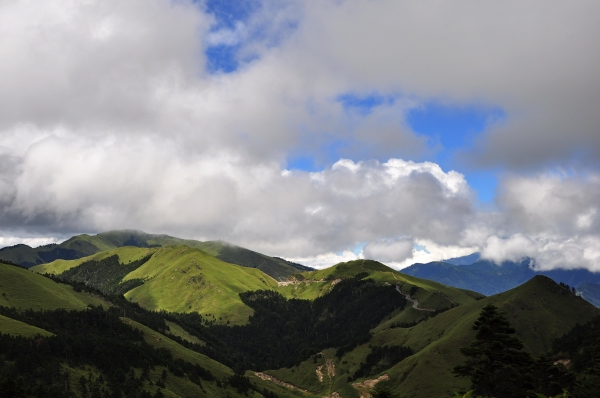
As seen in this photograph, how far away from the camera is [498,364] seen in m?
51.6

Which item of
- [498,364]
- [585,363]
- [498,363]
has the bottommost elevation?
[585,363]

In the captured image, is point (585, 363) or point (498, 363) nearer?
point (498, 363)

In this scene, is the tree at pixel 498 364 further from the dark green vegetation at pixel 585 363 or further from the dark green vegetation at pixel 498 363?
the dark green vegetation at pixel 585 363

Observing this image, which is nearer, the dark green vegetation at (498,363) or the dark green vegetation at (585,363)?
the dark green vegetation at (585,363)

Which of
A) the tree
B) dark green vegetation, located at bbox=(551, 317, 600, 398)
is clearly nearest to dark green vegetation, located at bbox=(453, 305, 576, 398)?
the tree

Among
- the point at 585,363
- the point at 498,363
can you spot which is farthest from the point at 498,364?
the point at 585,363

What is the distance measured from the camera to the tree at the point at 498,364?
50575 millimetres

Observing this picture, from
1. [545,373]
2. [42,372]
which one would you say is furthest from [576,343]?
[42,372]

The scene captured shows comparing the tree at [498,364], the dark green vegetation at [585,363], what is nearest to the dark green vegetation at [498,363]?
the tree at [498,364]

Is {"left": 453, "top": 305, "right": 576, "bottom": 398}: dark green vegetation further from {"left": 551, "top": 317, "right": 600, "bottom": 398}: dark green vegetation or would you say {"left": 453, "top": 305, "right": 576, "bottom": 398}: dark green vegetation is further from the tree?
{"left": 551, "top": 317, "right": 600, "bottom": 398}: dark green vegetation

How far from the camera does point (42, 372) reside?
647 ft

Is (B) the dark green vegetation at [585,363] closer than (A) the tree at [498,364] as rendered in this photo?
Yes

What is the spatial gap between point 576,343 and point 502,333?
188376 mm

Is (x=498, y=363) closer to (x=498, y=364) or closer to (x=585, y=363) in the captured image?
(x=498, y=364)
